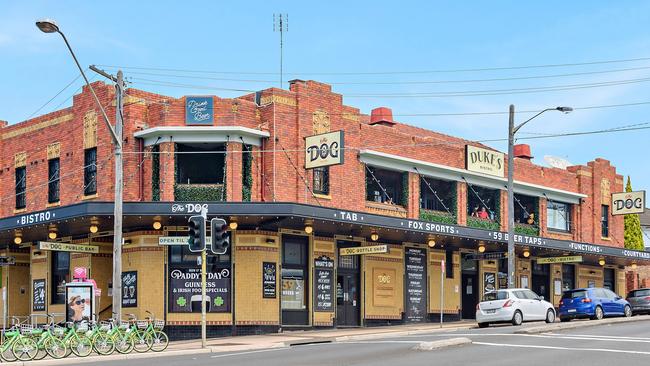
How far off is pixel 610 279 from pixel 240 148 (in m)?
28.8

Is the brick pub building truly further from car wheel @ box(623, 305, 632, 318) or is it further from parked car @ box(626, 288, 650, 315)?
car wheel @ box(623, 305, 632, 318)

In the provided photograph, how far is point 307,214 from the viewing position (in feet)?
97.8

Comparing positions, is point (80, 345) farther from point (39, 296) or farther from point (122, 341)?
point (39, 296)

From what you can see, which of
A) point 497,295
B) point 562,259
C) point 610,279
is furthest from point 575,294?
point 610,279

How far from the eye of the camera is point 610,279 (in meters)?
51.8

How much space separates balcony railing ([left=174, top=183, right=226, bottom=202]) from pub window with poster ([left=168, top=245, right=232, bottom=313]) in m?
1.77

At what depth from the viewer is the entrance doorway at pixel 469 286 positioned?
1623 inches

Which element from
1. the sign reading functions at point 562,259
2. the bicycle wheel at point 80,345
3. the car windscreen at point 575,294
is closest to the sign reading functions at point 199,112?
the bicycle wheel at point 80,345

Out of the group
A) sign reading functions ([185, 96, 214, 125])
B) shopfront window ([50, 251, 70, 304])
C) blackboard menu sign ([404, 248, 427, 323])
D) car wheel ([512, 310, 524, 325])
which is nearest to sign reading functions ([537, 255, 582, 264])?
blackboard menu sign ([404, 248, 427, 323])

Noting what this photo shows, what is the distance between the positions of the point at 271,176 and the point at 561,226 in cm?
2122

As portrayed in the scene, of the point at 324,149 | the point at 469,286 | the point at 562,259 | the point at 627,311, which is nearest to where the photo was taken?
the point at 324,149

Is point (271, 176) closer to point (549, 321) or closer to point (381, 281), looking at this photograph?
point (381, 281)

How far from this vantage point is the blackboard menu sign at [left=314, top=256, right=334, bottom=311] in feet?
110

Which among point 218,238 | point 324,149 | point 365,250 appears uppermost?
point 324,149
